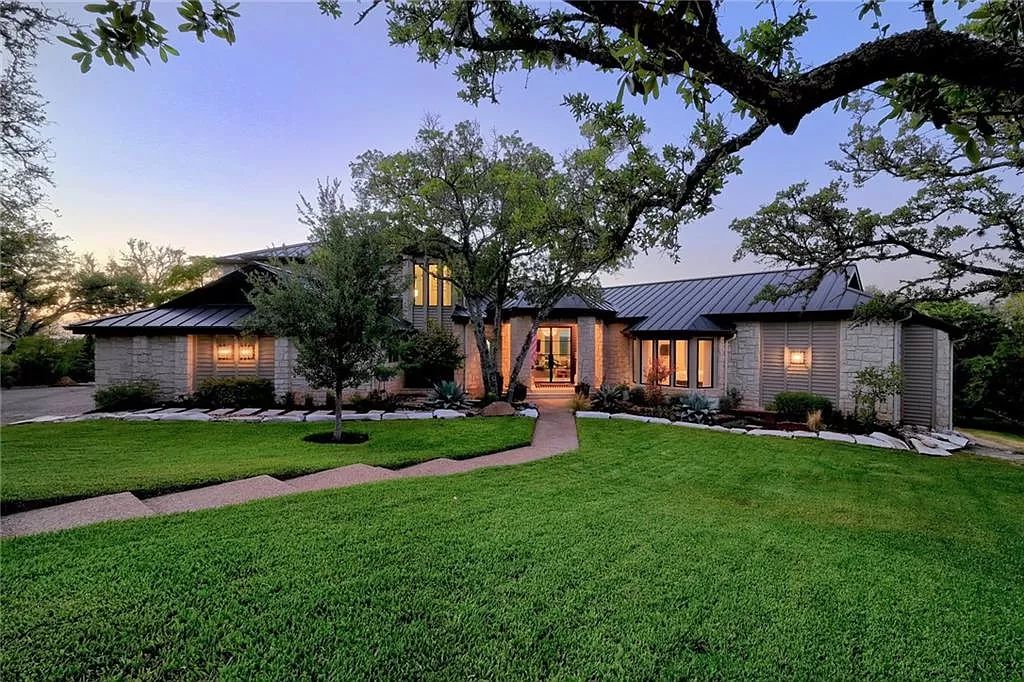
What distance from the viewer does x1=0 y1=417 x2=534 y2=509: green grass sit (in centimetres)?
545

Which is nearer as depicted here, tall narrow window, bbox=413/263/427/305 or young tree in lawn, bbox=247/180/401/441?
young tree in lawn, bbox=247/180/401/441

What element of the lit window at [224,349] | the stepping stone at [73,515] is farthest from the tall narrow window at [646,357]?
the lit window at [224,349]

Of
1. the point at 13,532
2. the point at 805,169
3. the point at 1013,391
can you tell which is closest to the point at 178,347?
the point at 13,532

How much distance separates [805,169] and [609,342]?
8.85 meters

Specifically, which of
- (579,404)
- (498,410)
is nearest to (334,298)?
(498,410)

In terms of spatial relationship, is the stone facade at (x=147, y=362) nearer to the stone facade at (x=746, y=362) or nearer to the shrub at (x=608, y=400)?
the shrub at (x=608, y=400)

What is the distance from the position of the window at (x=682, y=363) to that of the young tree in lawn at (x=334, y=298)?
10.5 m

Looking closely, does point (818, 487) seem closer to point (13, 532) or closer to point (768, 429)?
point (768, 429)

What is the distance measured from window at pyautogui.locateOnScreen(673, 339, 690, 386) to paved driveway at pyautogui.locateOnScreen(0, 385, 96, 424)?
62.8 feet

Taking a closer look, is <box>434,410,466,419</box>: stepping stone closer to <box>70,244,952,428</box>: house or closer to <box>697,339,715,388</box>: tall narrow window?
Answer: <box>70,244,952,428</box>: house

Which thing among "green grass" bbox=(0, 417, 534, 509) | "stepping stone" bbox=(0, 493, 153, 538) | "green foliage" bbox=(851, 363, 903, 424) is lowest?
"green grass" bbox=(0, 417, 534, 509)

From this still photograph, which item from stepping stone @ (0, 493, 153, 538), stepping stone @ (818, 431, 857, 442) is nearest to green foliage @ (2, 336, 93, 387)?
stepping stone @ (0, 493, 153, 538)

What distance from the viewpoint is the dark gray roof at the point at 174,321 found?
12789 millimetres

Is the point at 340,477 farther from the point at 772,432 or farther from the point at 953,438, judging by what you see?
the point at 953,438
